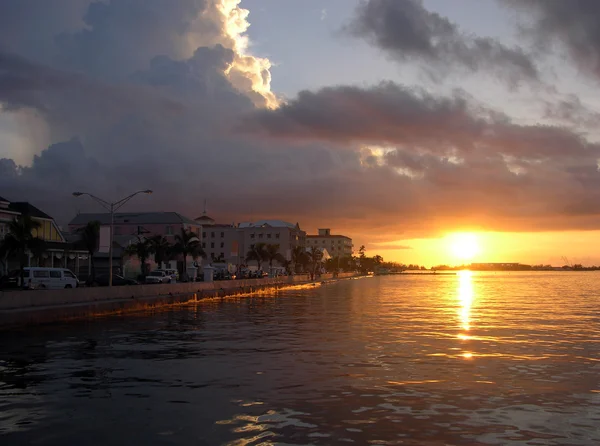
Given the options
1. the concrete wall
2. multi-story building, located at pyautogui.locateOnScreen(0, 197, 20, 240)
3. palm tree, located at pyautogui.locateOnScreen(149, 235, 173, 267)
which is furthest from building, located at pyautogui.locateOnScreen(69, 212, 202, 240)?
multi-story building, located at pyautogui.locateOnScreen(0, 197, 20, 240)

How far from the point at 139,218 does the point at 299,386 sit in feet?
490

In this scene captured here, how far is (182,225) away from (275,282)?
45.3 m

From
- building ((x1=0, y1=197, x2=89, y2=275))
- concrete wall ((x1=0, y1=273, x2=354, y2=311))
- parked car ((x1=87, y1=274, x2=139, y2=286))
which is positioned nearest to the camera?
concrete wall ((x1=0, y1=273, x2=354, y2=311))

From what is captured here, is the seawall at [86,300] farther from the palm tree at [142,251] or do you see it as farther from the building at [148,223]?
the building at [148,223]

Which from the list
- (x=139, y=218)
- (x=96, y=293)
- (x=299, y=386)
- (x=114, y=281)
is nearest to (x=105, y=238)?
(x=96, y=293)

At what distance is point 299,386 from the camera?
63.8 ft

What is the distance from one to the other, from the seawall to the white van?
23.3 feet

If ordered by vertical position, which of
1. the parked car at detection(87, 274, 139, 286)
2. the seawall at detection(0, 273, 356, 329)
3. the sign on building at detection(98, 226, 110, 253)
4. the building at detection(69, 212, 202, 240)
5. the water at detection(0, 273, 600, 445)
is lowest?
the water at detection(0, 273, 600, 445)

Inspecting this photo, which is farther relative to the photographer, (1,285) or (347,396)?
(1,285)

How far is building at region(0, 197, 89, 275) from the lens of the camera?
74812 mm

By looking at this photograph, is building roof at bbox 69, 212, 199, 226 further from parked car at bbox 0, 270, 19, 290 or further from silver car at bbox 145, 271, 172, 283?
parked car at bbox 0, 270, 19, 290

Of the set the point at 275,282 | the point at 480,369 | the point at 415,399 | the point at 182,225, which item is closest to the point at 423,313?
the point at 480,369

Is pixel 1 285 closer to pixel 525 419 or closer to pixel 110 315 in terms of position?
pixel 110 315

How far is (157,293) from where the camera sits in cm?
6162
